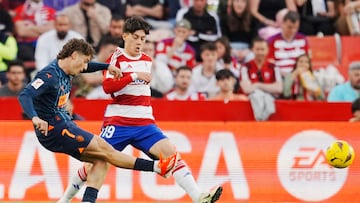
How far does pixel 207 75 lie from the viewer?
17.1 meters

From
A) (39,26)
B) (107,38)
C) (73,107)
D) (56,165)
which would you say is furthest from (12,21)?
(56,165)

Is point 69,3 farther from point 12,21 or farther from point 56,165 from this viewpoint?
point 56,165

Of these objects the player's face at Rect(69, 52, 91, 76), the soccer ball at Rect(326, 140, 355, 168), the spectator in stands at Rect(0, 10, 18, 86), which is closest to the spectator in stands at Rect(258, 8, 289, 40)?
the spectator in stands at Rect(0, 10, 18, 86)

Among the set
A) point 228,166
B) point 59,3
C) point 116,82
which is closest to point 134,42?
point 116,82

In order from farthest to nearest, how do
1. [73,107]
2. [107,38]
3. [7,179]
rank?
[107,38] < [73,107] < [7,179]

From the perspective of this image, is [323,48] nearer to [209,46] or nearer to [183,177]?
[209,46]

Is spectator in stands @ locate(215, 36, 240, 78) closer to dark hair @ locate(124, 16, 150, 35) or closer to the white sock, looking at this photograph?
dark hair @ locate(124, 16, 150, 35)

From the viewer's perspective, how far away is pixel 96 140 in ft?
37.1

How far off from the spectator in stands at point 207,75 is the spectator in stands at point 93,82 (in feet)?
4.56

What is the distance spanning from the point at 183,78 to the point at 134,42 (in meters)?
4.80

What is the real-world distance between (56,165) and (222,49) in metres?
4.64

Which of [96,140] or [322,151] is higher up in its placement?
[96,140]

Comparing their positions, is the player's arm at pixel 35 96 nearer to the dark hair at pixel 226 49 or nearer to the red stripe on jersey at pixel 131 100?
the red stripe on jersey at pixel 131 100

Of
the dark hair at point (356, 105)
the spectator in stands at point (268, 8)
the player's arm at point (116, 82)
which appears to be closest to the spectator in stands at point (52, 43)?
the spectator in stands at point (268, 8)
